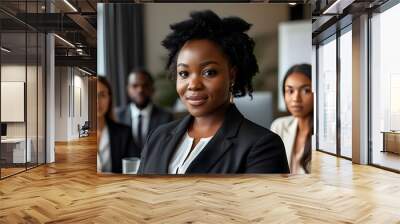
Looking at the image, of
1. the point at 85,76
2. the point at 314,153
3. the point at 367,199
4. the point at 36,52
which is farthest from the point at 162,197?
the point at 85,76

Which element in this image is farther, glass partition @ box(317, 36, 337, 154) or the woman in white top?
glass partition @ box(317, 36, 337, 154)

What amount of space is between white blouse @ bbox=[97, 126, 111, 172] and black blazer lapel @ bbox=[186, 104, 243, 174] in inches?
46.1

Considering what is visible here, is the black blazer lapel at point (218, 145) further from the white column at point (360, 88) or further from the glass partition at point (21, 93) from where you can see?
the white column at point (360, 88)

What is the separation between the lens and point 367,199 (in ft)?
15.8

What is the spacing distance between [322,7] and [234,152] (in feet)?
12.4

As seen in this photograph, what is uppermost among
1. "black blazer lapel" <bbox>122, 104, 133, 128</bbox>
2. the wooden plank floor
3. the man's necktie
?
"black blazer lapel" <bbox>122, 104, 133, 128</bbox>

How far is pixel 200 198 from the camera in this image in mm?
4852

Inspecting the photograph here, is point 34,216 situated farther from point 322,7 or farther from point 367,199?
point 322,7

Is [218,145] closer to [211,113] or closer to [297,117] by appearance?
[211,113]

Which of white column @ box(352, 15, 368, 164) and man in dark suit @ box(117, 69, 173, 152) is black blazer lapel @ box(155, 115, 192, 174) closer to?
man in dark suit @ box(117, 69, 173, 152)

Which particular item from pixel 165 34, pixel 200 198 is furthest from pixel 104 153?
pixel 165 34

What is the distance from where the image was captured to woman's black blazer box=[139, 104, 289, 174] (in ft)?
17.9

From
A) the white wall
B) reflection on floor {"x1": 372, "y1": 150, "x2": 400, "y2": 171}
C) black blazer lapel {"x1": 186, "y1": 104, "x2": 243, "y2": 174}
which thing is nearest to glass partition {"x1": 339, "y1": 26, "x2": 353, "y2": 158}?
reflection on floor {"x1": 372, "y1": 150, "x2": 400, "y2": 171}

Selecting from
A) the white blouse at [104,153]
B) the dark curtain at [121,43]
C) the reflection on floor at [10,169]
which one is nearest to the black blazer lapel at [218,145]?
the white blouse at [104,153]
